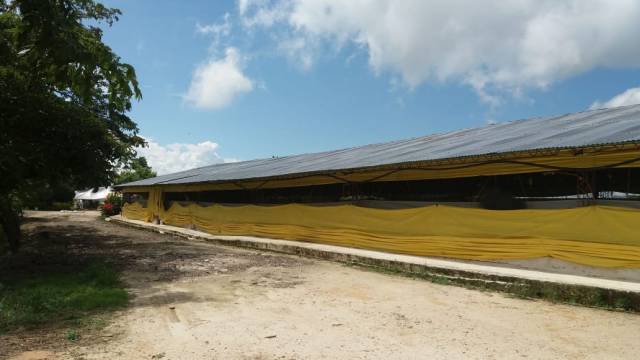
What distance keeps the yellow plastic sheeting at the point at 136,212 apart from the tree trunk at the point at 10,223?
12830mm

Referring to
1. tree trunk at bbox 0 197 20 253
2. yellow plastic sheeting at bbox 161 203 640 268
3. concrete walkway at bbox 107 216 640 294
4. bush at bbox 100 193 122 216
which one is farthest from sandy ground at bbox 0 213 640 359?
bush at bbox 100 193 122 216

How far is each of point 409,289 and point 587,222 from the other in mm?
3142

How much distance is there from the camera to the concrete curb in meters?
6.75

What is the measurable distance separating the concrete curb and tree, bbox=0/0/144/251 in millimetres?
5932

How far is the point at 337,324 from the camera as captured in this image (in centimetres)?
589

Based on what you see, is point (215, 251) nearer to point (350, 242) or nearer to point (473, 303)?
point (350, 242)

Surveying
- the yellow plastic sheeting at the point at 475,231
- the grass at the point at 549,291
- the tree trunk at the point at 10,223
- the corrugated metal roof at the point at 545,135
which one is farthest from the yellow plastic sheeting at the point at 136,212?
the grass at the point at 549,291

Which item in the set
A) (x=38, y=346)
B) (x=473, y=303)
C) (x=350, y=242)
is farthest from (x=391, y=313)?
(x=350, y=242)

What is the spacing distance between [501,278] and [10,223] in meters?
12.8

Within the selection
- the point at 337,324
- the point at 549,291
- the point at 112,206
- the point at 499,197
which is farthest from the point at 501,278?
the point at 112,206

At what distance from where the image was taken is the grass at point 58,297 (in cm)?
621

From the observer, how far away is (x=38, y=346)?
5059 millimetres

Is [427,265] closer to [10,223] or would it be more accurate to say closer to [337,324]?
[337,324]

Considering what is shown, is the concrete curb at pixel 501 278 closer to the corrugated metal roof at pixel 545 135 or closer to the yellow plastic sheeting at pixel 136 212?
the corrugated metal roof at pixel 545 135
